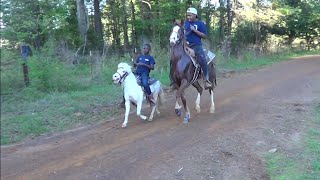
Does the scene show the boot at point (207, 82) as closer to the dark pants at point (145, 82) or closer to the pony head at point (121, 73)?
the dark pants at point (145, 82)

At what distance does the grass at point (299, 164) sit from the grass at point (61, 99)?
4567 mm

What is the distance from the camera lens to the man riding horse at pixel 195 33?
993 centimetres

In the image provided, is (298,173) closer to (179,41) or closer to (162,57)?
(179,41)

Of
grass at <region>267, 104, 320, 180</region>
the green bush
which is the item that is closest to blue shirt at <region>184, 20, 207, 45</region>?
grass at <region>267, 104, 320, 180</region>

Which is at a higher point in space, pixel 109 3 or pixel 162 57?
pixel 109 3

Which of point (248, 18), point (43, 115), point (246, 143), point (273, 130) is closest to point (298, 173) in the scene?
point (246, 143)

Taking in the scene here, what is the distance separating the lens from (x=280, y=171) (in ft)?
21.7

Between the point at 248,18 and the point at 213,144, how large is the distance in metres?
24.1

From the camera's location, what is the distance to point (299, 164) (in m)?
6.91

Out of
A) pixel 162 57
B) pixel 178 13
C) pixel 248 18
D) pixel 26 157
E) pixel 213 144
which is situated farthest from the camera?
pixel 248 18

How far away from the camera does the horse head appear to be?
31.9 ft

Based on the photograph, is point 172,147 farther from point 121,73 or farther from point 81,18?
point 81,18

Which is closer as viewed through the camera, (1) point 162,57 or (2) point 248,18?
(1) point 162,57

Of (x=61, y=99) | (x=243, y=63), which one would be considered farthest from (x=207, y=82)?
(x=243, y=63)
